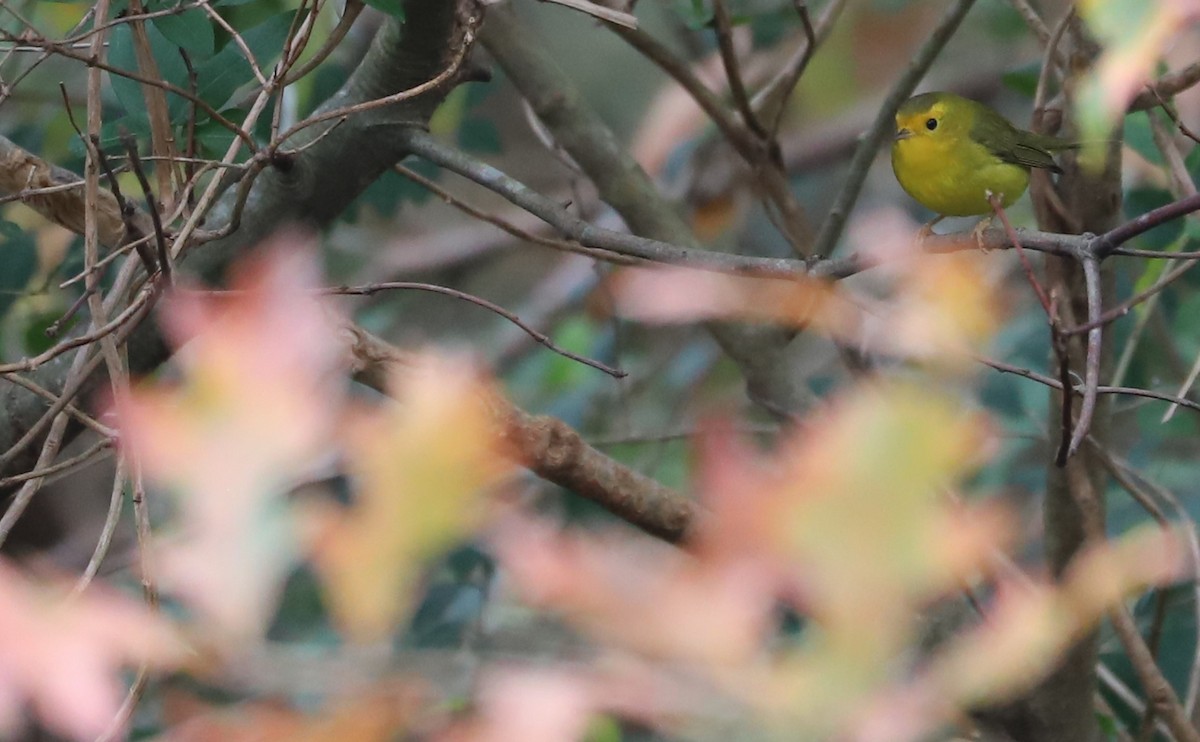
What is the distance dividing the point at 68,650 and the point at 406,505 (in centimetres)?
10

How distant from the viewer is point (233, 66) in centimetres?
129

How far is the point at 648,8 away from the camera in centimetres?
404

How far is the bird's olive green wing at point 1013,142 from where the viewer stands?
1678 mm

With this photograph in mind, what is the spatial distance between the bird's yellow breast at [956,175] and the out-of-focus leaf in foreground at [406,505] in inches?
70.7

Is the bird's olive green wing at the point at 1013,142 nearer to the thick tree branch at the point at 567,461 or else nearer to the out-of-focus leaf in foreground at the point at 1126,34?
the thick tree branch at the point at 567,461

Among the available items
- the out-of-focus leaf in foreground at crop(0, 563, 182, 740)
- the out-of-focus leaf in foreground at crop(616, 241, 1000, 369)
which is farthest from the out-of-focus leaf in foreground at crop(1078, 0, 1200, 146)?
the out-of-focus leaf in foreground at crop(0, 563, 182, 740)

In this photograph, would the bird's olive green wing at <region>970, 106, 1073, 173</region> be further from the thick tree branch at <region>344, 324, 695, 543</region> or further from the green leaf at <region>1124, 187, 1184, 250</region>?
the thick tree branch at <region>344, 324, 695, 543</region>

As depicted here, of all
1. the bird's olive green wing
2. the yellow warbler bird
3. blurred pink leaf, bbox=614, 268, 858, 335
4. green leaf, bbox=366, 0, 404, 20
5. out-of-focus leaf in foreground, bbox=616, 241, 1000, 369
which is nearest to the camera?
out-of-focus leaf in foreground, bbox=616, 241, 1000, 369

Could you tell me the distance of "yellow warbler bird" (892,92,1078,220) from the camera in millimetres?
1996

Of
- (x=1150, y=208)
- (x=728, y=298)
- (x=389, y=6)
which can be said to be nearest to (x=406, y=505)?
(x=728, y=298)

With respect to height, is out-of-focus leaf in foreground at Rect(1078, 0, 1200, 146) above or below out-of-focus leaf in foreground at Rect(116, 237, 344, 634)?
above

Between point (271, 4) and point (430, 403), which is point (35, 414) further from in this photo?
point (430, 403)

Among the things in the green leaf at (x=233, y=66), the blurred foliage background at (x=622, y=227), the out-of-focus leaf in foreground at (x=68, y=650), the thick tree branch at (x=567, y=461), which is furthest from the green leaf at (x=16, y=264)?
the out-of-focus leaf in foreground at (x=68, y=650)

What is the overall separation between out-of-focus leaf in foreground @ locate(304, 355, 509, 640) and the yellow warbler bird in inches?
69.0
